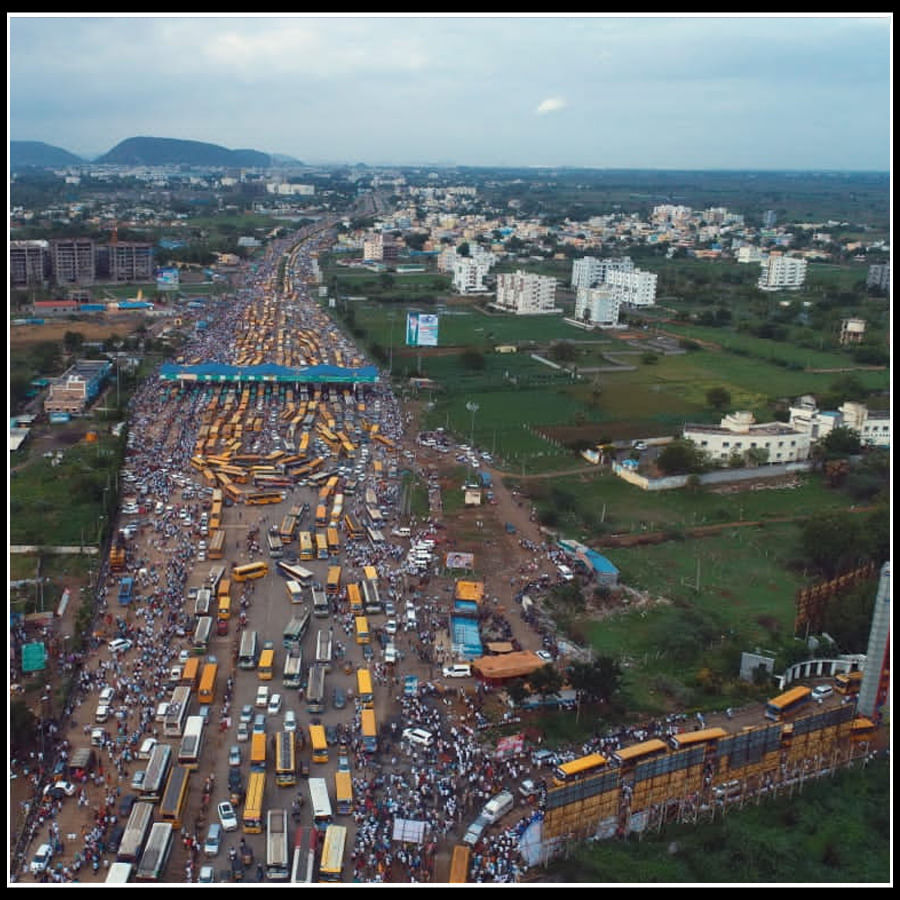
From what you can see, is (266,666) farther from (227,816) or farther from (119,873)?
(119,873)

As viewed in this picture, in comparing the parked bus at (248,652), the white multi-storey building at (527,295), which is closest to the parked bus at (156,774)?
the parked bus at (248,652)

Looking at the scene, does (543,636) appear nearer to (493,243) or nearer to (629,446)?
(629,446)

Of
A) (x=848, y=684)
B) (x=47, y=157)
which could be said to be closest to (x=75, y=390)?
(x=848, y=684)

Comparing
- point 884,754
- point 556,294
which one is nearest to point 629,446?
point 884,754

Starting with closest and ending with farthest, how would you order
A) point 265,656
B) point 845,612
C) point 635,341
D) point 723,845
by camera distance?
point 723,845 → point 265,656 → point 845,612 → point 635,341

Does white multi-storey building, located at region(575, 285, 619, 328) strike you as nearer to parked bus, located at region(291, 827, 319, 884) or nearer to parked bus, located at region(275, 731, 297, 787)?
parked bus, located at region(275, 731, 297, 787)

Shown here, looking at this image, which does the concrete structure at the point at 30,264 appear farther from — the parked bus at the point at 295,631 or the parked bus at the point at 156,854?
the parked bus at the point at 156,854

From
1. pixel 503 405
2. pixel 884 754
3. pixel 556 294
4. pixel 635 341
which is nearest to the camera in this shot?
pixel 884 754
